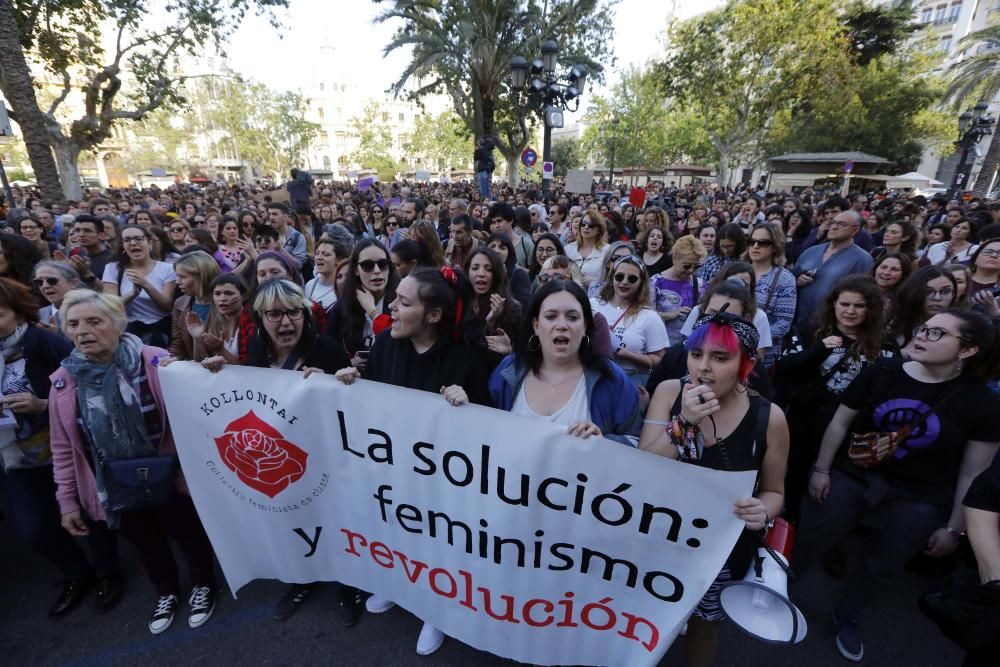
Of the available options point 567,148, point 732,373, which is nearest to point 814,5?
point 732,373

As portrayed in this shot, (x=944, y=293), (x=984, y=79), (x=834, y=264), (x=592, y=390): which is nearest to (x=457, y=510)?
(x=592, y=390)

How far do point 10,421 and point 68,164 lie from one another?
1842 centimetres

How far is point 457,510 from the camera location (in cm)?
210

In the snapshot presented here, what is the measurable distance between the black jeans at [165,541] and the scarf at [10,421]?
64 cm

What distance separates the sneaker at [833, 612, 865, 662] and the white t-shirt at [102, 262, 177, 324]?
5.53m

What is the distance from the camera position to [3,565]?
3.16 meters

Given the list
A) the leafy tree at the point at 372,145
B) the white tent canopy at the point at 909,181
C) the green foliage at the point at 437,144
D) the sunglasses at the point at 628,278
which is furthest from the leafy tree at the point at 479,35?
the leafy tree at the point at 372,145

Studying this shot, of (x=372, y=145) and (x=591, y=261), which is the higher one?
(x=372, y=145)

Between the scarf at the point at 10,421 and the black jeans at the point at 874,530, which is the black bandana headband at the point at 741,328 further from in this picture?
the scarf at the point at 10,421

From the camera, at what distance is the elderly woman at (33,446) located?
241 cm

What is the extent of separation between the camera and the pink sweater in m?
2.29

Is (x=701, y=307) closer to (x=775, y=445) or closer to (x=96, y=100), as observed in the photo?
(x=775, y=445)

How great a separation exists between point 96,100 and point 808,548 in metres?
21.9

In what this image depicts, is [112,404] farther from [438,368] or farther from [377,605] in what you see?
[377,605]
